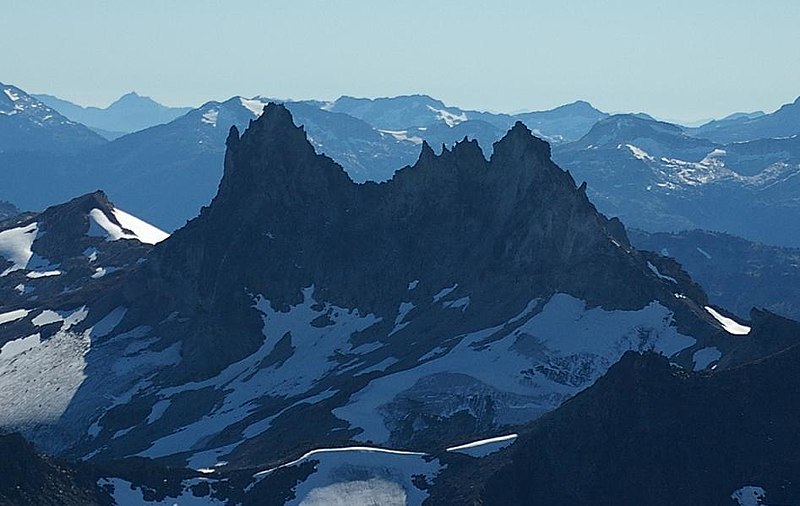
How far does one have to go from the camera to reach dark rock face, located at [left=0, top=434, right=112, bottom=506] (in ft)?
450

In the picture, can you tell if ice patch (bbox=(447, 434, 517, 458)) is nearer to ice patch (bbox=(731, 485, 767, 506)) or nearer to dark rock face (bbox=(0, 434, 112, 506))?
ice patch (bbox=(731, 485, 767, 506))

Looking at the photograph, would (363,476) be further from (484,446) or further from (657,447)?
(657,447)

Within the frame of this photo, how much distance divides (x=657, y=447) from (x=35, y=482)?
66657 mm

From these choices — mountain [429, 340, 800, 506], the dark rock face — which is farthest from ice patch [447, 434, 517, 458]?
the dark rock face

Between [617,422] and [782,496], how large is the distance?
68.6 ft

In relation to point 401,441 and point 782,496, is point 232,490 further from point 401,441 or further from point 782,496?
point 782,496

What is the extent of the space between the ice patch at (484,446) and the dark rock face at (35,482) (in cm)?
4212

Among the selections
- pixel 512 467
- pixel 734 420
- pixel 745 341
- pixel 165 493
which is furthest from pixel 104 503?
pixel 745 341

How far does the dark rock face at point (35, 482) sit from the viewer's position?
137250 millimetres

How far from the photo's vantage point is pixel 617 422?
15775cm

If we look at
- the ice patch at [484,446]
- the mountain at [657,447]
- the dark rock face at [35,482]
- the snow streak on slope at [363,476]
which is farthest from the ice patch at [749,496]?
the dark rock face at [35,482]

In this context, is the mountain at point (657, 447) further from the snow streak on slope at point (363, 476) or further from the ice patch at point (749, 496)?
the snow streak on slope at point (363, 476)

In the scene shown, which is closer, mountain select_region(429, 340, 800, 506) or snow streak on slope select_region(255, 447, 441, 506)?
mountain select_region(429, 340, 800, 506)

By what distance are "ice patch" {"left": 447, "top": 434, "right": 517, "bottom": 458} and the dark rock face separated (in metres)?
42.1
